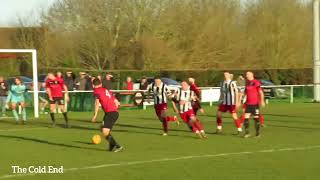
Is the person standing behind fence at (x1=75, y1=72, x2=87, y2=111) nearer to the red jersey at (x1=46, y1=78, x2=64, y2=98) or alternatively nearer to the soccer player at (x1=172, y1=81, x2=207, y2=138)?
the red jersey at (x1=46, y1=78, x2=64, y2=98)

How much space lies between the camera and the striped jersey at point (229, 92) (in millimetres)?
20406

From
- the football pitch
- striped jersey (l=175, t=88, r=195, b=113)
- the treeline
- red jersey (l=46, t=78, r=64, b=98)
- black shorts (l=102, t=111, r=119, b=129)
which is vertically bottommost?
the football pitch

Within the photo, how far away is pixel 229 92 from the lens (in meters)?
20.5

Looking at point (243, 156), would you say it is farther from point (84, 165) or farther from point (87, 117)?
point (87, 117)

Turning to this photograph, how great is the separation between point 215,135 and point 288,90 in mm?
20872

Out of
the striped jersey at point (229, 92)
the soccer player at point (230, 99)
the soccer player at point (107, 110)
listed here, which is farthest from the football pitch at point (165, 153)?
the striped jersey at point (229, 92)

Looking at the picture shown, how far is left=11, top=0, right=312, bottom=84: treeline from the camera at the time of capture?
160 ft

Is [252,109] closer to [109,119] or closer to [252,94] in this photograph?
[252,94]

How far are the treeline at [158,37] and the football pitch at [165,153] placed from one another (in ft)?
81.1

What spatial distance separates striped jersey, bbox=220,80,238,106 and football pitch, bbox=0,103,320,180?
0.93 metres

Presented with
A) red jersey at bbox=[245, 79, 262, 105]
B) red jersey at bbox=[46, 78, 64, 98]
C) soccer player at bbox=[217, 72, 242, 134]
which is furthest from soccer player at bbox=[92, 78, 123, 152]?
red jersey at bbox=[46, 78, 64, 98]

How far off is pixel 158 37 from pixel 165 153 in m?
34.2

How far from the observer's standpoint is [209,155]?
15062mm

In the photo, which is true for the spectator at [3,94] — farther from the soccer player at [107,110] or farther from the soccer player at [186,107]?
the soccer player at [107,110]
